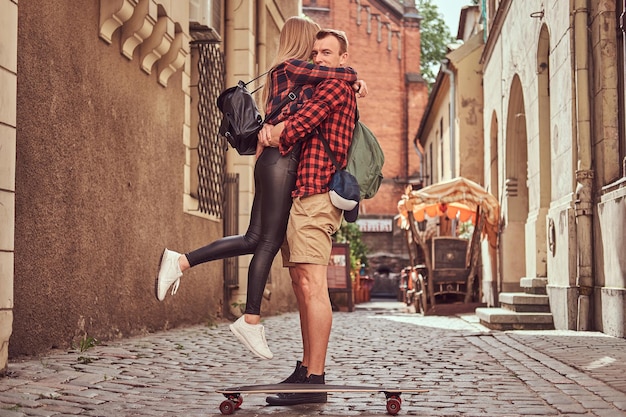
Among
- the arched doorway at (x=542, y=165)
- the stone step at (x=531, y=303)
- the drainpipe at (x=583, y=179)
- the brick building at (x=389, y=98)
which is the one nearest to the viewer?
the drainpipe at (x=583, y=179)

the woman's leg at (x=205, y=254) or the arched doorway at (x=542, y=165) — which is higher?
the arched doorway at (x=542, y=165)

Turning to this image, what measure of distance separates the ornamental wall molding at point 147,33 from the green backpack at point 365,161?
4284 millimetres

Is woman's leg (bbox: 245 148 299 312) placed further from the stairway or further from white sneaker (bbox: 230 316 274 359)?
the stairway

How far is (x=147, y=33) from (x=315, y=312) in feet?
17.9

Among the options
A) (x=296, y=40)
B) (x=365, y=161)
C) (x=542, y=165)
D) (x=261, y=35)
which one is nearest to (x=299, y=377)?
(x=365, y=161)

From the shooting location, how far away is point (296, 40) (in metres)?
5.21

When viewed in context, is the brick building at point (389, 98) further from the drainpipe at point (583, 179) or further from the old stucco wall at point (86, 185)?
the old stucco wall at point (86, 185)

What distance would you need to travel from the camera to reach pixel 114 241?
8.88 m

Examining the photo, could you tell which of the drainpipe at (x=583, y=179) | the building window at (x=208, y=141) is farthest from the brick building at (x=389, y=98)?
the drainpipe at (x=583, y=179)

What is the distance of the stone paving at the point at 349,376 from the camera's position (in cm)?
490

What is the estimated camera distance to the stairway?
12.1 metres

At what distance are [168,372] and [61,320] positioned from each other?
4.22 feet

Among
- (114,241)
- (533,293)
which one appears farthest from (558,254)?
(114,241)

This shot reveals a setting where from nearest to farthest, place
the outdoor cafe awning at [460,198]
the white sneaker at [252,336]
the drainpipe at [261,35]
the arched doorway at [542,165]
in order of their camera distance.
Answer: the white sneaker at [252,336] < the arched doorway at [542,165] < the drainpipe at [261,35] < the outdoor cafe awning at [460,198]
